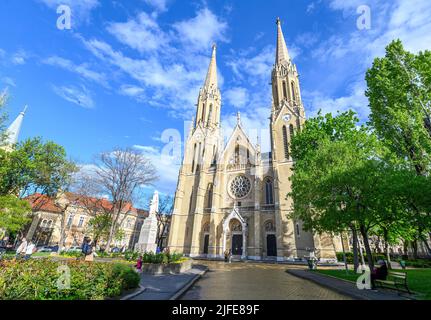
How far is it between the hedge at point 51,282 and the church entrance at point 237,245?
28486 millimetres

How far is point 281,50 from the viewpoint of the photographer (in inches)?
1844

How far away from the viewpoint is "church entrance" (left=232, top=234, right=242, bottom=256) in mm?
33338

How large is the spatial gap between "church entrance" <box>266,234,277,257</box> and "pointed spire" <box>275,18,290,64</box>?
34.9 m

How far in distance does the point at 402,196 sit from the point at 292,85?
120 ft

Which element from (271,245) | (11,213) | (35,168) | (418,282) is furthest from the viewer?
(271,245)

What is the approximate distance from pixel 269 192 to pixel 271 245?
321 inches

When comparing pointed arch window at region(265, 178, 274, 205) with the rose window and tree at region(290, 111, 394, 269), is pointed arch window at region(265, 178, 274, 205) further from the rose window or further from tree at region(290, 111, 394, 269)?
tree at region(290, 111, 394, 269)

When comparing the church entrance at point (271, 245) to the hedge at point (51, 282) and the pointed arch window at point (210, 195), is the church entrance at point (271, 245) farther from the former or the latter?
the hedge at point (51, 282)

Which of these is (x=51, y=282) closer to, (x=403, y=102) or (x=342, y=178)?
(x=342, y=178)

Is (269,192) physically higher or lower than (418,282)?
higher

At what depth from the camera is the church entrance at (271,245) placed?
103 feet

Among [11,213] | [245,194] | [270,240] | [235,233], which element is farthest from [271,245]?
[11,213]

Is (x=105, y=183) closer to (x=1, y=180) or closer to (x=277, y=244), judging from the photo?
(x=1, y=180)

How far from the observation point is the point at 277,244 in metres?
29.8
